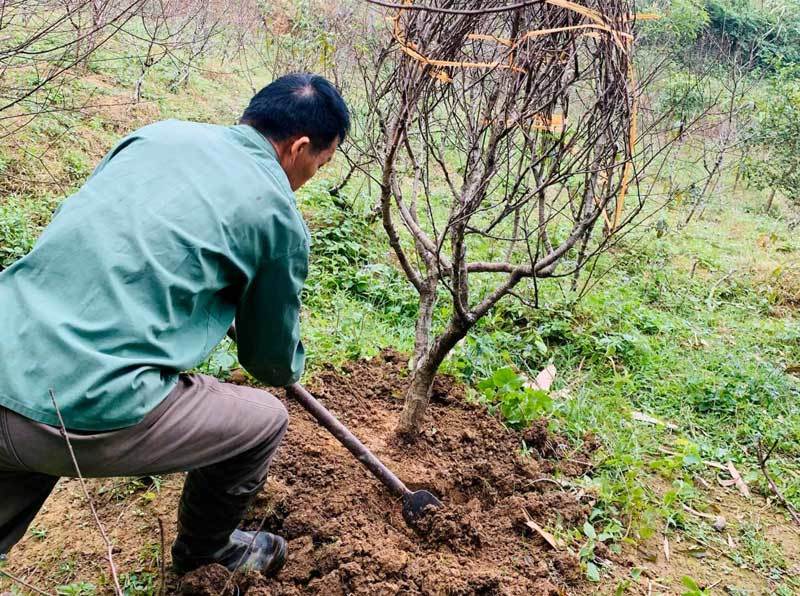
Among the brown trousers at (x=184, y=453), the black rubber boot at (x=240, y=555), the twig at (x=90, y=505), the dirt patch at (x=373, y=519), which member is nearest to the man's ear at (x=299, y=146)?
the brown trousers at (x=184, y=453)

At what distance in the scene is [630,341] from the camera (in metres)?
4.54

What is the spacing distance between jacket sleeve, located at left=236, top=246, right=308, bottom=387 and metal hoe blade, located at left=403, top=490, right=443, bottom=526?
2.95 ft

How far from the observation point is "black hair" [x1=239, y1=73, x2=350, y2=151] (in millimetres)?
1864

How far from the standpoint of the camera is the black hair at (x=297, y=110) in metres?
1.86

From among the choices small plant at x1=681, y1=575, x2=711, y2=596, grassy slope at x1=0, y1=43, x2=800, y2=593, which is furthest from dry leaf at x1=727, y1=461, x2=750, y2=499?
small plant at x1=681, y1=575, x2=711, y2=596

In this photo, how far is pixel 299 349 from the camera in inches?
84.9

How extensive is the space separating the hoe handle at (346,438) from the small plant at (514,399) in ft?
2.86

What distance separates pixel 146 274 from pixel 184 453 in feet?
1.87

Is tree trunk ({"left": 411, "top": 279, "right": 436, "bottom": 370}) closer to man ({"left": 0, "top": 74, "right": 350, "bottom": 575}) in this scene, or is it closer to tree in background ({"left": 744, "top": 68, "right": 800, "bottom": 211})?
man ({"left": 0, "top": 74, "right": 350, "bottom": 575})

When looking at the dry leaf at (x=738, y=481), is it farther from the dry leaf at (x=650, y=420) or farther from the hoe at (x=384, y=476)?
the hoe at (x=384, y=476)

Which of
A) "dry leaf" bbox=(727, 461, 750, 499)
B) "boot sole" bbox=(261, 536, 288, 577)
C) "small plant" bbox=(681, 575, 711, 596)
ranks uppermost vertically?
"small plant" bbox=(681, 575, 711, 596)

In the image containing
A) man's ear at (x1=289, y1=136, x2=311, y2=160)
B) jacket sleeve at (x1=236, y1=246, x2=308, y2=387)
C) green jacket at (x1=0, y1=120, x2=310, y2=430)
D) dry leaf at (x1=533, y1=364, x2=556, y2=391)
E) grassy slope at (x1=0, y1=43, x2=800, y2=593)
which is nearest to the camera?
green jacket at (x1=0, y1=120, x2=310, y2=430)

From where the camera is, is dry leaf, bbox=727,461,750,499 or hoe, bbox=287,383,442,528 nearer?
hoe, bbox=287,383,442,528

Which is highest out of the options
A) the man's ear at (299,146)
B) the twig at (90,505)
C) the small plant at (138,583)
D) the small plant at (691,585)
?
the man's ear at (299,146)
